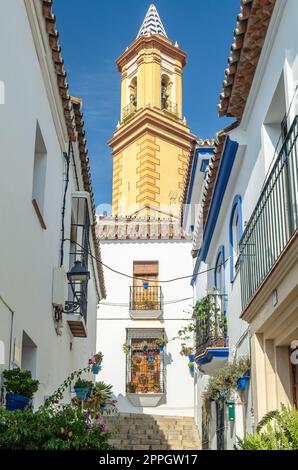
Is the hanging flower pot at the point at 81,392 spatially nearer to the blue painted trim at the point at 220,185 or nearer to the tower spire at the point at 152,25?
the blue painted trim at the point at 220,185

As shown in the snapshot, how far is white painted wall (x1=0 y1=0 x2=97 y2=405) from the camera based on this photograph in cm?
731

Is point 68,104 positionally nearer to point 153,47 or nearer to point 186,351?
point 186,351

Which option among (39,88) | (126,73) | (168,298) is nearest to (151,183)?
(126,73)

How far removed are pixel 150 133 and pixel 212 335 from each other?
836 inches

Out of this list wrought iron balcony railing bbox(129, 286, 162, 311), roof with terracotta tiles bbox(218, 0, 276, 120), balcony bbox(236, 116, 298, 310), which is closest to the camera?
balcony bbox(236, 116, 298, 310)

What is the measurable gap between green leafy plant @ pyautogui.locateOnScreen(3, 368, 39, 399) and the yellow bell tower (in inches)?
960

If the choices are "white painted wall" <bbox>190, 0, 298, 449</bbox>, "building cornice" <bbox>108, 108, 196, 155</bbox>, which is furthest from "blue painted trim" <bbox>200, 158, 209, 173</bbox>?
"building cornice" <bbox>108, 108, 196, 155</bbox>

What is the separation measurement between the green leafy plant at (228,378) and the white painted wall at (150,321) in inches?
450

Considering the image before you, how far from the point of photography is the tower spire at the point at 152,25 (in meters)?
36.4

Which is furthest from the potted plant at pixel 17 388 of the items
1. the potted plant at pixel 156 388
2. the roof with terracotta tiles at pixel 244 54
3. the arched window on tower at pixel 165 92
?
the arched window on tower at pixel 165 92

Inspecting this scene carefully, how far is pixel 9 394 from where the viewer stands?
702 cm

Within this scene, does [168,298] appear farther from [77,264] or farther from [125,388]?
[77,264]

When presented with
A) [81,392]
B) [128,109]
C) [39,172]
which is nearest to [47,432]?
[39,172]

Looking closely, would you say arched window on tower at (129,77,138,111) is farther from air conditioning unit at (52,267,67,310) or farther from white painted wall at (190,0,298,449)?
air conditioning unit at (52,267,67,310)
